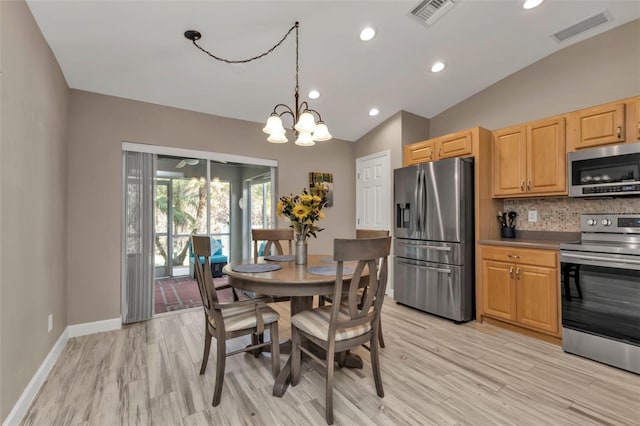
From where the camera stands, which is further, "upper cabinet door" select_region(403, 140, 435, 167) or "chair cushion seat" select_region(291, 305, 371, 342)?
"upper cabinet door" select_region(403, 140, 435, 167)

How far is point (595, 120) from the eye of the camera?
2678mm

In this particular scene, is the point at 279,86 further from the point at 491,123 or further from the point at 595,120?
the point at 595,120

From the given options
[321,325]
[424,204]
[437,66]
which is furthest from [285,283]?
[437,66]

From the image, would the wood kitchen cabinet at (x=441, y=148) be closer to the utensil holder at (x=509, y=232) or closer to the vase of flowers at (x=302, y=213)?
the utensil holder at (x=509, y=232)

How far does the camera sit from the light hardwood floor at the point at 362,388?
5.77 ft

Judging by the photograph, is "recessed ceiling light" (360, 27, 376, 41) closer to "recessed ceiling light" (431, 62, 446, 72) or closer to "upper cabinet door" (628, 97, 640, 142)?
"recessed ceiling light" (431, 62, 446, 72)

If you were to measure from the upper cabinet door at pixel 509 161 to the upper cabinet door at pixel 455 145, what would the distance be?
32 centimetres

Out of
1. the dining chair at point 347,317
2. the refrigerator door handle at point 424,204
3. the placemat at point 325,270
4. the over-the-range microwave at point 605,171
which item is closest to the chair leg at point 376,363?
the dining chair at point 347,317

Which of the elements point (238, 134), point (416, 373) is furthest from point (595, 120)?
point (238, 134)

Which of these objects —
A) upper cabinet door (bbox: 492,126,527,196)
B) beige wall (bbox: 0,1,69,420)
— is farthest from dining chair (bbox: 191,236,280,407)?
upper cabinet door (bbox: 492,126,527,196)

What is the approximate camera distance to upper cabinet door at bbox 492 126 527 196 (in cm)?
316

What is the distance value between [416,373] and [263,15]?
3017 mm

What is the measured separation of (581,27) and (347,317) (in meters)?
3.52

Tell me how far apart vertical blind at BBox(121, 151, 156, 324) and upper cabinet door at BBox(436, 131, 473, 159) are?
135 inches
